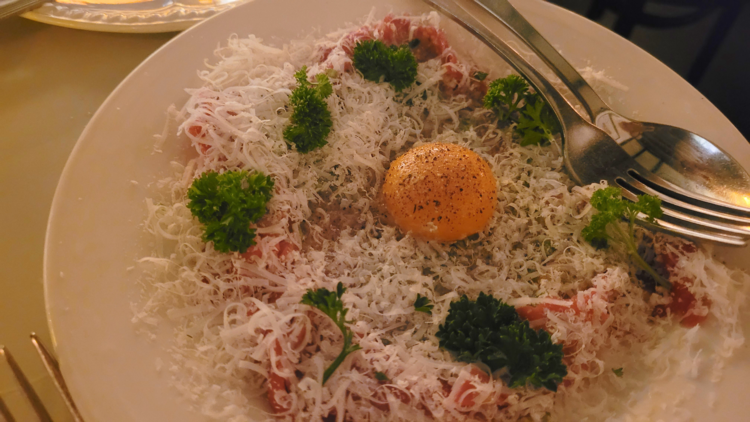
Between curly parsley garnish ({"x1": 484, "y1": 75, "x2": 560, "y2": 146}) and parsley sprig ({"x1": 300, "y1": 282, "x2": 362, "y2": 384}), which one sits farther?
curly parsley garnish ({"x1": 484, "y1": 75, "x2": 560, "y2": 146})

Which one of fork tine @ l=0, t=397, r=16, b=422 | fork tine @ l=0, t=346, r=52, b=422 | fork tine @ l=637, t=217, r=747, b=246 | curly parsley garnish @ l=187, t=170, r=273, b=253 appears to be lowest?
fork tine @ l=0, t=397, r=16, b=422

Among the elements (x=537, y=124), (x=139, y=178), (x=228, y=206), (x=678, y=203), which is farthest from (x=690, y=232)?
(x=139, y=178)

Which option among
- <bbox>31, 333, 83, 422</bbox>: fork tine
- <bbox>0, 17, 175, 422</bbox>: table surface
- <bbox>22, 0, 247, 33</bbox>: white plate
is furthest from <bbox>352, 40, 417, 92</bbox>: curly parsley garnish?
<bbox>31, 333, 83, 422</bbox>: fork tine

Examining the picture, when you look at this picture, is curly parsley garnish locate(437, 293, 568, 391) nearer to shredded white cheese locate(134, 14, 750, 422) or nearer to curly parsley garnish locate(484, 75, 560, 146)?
shredded white cheese locate(134, 14, 750, 422)

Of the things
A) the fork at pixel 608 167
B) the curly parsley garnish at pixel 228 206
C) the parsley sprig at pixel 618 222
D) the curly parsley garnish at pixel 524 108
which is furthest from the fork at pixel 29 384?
the fork at pixel 608 167

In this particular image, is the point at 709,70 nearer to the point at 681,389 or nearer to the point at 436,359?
the point at 681,389

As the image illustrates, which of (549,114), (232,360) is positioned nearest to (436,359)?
(232,360)
